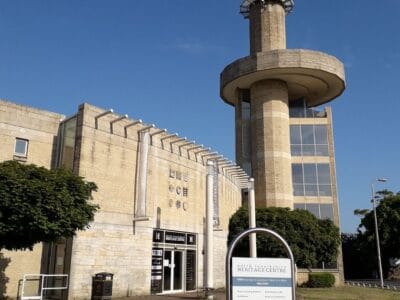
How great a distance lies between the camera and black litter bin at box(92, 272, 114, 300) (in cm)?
1862

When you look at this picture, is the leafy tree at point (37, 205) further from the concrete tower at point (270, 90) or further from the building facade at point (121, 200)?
the concrete tower at point (270, 90)

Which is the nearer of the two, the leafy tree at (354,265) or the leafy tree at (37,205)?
the leafy tree at (37,205)

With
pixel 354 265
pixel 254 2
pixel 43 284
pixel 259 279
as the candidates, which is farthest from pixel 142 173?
pixel 354 265

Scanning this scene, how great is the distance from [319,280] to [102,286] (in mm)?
21504

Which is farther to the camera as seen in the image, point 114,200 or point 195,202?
point 195,202

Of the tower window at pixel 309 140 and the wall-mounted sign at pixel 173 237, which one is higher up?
the tower window at pixel 309 140

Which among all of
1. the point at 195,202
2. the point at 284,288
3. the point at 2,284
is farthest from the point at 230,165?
the point at 284,288

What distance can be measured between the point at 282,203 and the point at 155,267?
19191 mm

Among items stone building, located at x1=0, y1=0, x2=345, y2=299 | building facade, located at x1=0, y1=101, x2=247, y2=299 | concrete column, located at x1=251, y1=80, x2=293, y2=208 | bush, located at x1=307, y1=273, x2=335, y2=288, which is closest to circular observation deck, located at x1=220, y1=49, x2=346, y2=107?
stone building, located at x1=0, y1=0, x2=345, y2=299

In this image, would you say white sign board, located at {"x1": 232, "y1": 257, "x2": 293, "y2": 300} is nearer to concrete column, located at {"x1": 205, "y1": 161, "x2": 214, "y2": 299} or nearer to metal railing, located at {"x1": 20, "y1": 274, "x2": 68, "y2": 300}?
metal railing, located at {"x1": 20, "y1": 274, "x2": 68, "y2": 300}

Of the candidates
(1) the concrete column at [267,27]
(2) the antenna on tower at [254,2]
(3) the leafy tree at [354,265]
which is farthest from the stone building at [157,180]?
(3) the leafy tree at [354,265]

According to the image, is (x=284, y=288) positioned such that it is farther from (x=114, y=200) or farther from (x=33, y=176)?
(x=114, y=200)

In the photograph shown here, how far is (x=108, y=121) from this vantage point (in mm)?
21766

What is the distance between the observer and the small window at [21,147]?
19.9 metres
